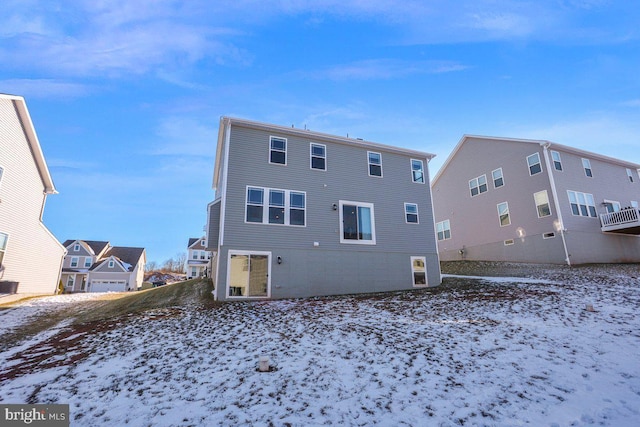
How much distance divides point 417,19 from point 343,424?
15599 millimetres

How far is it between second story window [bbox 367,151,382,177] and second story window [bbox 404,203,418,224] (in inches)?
94.0

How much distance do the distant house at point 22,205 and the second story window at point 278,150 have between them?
1335 cm

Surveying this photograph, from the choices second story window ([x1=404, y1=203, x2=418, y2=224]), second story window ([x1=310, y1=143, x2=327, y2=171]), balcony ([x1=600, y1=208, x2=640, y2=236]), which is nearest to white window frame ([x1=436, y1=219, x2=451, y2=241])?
balcony ([x1=600, y1=208, x2=640, y2=236])

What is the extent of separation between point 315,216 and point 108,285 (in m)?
38.7

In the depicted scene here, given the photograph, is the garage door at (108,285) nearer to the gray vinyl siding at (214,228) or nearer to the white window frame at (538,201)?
the gray vinyl siding at (214,228)

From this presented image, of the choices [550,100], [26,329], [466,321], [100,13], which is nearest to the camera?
[466,321]

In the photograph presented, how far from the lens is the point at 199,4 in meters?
12.0

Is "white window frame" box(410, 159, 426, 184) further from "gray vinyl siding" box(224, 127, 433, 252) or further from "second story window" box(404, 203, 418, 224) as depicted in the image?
"second story window" box(404, 203, 418, 224)

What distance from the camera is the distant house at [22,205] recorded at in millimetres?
14336

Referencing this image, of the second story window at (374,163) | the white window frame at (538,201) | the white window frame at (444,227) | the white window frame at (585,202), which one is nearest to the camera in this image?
the second story window at (374,163)

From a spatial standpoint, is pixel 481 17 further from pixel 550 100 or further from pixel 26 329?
pixel 26 329

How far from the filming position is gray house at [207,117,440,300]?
1237cm

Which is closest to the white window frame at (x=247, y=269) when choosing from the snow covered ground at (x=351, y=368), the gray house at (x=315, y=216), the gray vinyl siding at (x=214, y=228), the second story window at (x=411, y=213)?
the gray house at (x=315, y=216)

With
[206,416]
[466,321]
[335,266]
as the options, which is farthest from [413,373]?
[335,266]
